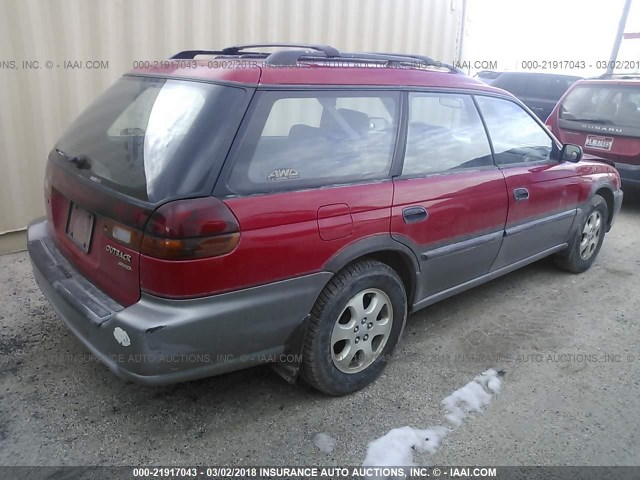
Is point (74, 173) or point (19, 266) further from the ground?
point (74, 173)

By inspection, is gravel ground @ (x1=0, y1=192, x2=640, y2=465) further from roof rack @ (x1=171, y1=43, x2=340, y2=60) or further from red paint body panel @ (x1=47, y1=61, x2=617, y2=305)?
roof rack @ (x1=171, y1=43, x2=340, y2=60)

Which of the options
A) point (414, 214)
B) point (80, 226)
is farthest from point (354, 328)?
point (80, 226)

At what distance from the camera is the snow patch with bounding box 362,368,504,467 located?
7.93 feet

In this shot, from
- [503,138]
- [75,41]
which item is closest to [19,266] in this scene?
[75,41]

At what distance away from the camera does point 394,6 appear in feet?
21.5

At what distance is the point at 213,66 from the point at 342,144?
2.44 feet

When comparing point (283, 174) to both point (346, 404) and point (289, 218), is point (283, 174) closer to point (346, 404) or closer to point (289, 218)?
point (289, 218)

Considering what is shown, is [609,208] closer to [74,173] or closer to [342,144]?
[342,144]

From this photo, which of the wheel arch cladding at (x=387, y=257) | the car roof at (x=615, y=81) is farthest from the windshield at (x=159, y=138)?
the car roof at (x=615, y=81)

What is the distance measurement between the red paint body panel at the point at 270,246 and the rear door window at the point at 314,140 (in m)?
0.08

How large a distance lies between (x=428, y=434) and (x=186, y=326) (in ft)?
4.34

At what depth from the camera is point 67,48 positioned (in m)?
4.47

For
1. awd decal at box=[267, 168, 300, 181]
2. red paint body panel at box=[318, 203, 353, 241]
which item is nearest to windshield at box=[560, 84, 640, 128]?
red paint body panel at box=[318, 203, 353, 241]

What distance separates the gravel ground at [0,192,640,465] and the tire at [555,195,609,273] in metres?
0.87
